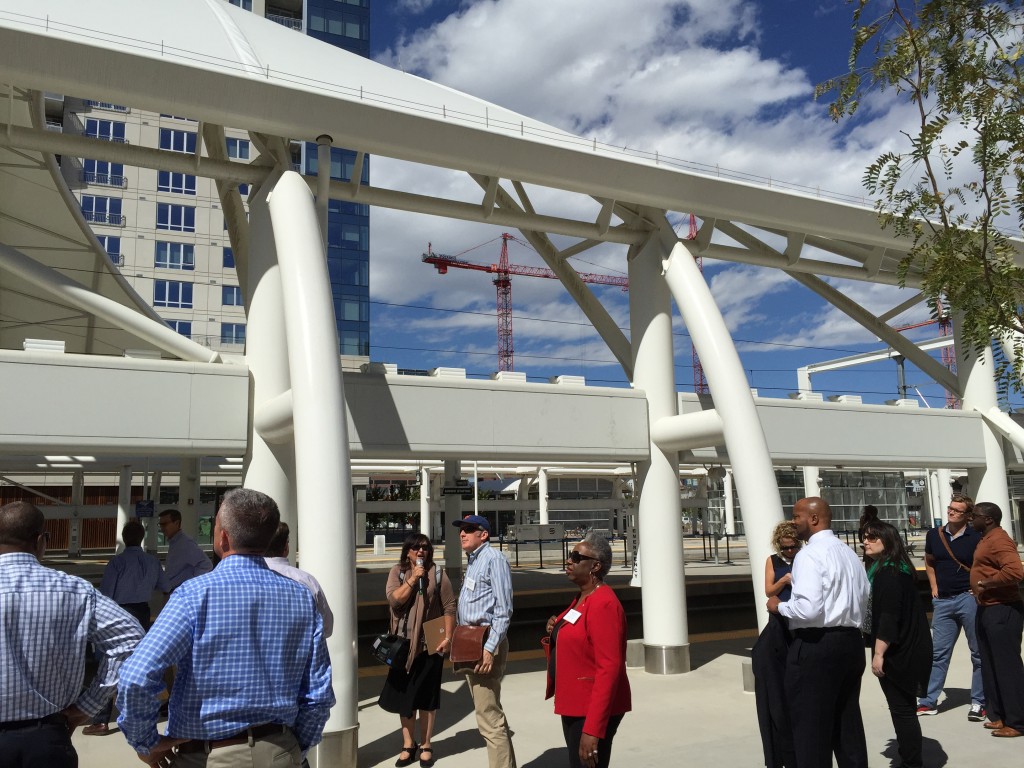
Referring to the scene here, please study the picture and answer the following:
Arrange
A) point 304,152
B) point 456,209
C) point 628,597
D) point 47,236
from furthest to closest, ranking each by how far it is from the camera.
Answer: point 304,152 → point 47,236 → point 628,597 → point 456,209

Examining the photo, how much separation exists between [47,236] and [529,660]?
51.0 ft

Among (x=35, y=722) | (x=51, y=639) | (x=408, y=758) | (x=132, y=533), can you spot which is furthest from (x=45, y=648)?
(x=132, y=533)

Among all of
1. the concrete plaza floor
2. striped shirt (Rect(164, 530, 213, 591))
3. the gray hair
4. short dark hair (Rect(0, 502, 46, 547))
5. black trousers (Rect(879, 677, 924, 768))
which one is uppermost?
short dark hair (Rect(0, 502, 46, 547))

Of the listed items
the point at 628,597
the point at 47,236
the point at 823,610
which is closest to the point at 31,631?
the point at 823,610

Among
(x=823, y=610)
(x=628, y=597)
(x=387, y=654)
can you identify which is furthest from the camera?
(x=628, y=597)

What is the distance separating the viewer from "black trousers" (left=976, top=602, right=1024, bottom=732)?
25.1 ft

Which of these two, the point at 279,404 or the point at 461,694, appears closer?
the point at 279,404

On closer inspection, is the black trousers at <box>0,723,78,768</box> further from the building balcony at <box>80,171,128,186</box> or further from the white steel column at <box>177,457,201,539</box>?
the building balcony at <box>80,171,128,186</box>

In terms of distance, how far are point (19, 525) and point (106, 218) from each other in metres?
52.4

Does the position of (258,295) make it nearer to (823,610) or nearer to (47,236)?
(823,610)

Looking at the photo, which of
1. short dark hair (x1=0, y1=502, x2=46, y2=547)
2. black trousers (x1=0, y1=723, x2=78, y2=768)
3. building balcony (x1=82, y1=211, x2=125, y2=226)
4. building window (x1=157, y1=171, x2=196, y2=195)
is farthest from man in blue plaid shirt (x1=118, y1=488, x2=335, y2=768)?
building window (x1=157, y1=171, x2=196, y2=195)

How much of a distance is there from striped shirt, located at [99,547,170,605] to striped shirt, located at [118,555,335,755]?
19.7 feet

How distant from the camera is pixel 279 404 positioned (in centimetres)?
958

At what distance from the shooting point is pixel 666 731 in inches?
338
